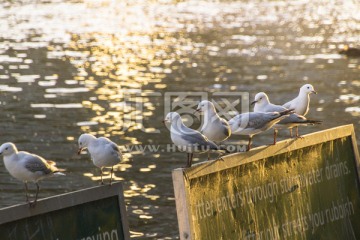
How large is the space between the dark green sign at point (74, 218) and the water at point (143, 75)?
9065 millimetres

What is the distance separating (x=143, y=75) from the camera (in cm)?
3800

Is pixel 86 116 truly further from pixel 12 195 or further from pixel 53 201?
pixel 53 201

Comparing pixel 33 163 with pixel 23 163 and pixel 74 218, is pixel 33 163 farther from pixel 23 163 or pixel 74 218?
pixel 74 218

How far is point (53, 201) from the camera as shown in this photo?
24.7ft

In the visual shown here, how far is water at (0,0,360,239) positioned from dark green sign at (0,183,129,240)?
29.7 ft

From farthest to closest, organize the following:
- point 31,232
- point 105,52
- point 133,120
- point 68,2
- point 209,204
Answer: point 68,2 → point 105,52 → point 133,120 → point 209,204 → point 31,232

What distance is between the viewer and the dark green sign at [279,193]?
8438mm

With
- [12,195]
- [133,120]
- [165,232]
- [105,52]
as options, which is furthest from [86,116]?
[105,52]

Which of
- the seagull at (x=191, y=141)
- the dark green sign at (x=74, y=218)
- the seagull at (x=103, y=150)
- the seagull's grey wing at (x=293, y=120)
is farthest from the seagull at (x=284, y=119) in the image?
the dark green sign at (x=74, y=218)

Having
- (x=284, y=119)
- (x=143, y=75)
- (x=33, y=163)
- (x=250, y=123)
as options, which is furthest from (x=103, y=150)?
(x=143, y=75)

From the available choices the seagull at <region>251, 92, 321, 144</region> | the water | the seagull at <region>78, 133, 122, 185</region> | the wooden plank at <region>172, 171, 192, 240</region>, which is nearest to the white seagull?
the seagull at <region>78, 133, 122, 185</region>

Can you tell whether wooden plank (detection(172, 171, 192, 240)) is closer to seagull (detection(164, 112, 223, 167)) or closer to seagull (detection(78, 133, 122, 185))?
seagull (detection(164, 112, 223, 167))

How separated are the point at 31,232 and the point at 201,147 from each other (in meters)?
2.32

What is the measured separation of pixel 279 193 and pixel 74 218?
104 inches
